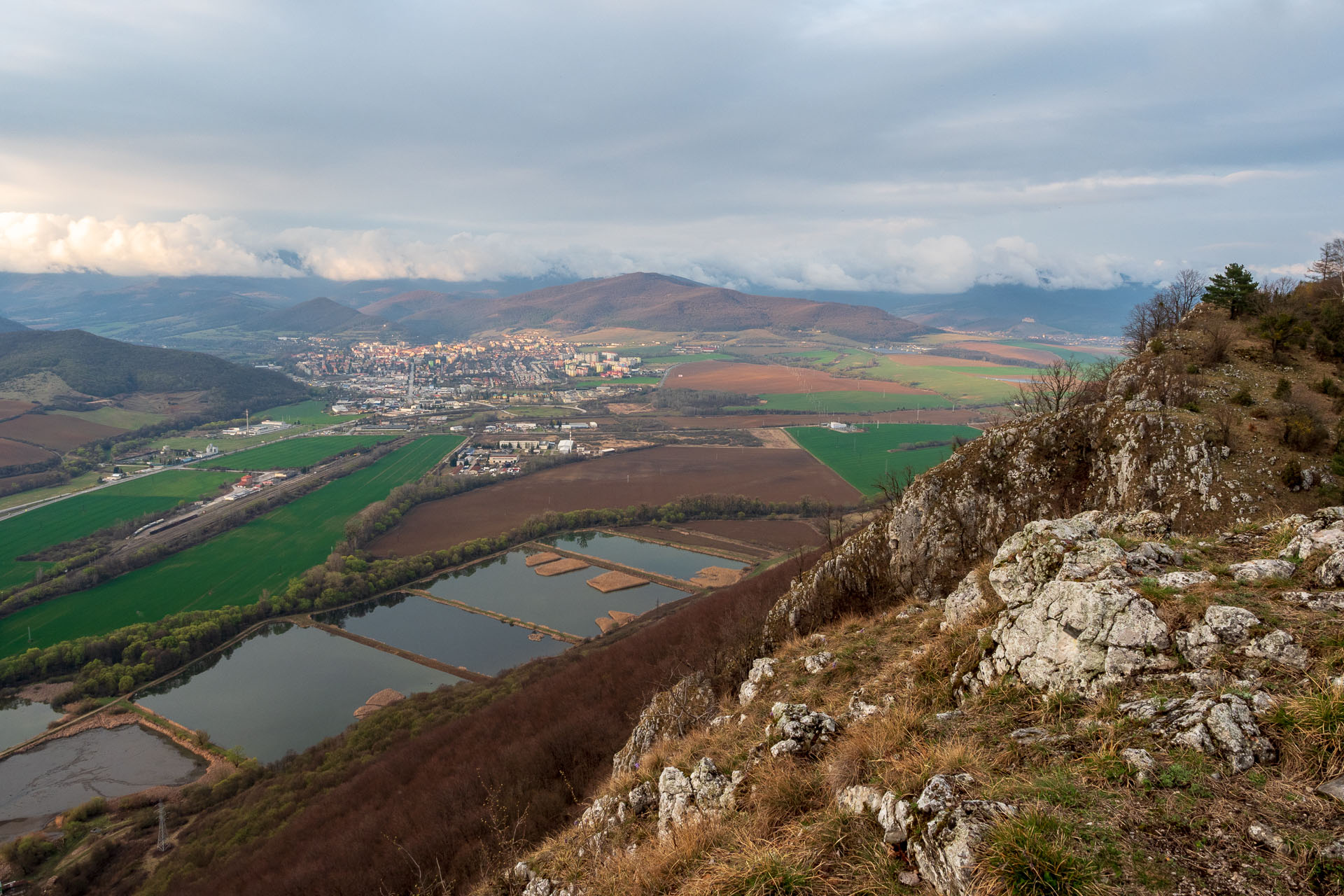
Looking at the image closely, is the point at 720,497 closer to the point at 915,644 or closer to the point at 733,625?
the point at 733,625

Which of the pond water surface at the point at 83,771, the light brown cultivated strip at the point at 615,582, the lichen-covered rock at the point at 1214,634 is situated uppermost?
the lichen-covered rock at the point at 1214,634

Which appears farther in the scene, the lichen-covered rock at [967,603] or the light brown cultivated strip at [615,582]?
the light brown cultivated strip at [615,582]

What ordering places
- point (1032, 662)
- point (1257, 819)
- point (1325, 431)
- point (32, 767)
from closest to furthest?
point (1257, 819) < point (1032, 662) < point (1325, 431) < point (32, 767)

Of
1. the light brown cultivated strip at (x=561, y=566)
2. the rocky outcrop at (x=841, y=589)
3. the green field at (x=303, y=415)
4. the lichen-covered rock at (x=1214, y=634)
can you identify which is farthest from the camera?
the green field at (x=303, y=415)

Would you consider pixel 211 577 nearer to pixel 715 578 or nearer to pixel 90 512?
pixel 90 512

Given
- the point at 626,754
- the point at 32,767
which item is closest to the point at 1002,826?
the point at 626,754

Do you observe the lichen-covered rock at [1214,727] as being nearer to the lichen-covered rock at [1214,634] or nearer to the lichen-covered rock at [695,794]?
the lichen-covered rock at [1214,634]

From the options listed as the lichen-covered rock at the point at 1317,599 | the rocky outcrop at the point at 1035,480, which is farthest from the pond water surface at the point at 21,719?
the lichen-covered rock at the point at 1317,599

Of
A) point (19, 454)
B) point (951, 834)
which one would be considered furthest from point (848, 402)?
point (19, 454)
